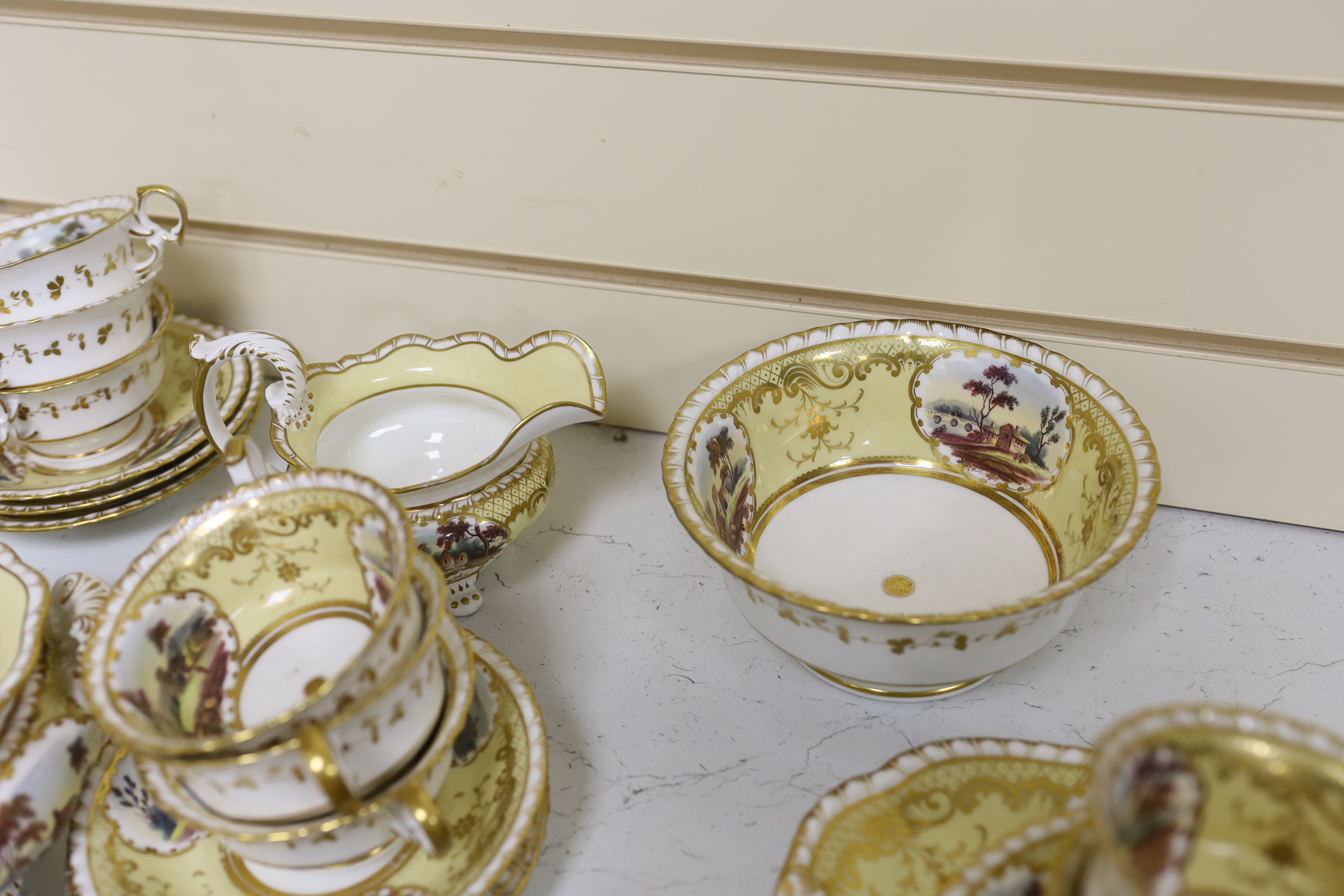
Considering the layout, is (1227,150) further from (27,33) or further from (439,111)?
(27,33)

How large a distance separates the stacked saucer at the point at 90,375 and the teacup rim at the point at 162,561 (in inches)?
11.2

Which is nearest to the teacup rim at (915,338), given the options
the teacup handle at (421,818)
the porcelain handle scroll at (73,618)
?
the teacup handle at (421,818)

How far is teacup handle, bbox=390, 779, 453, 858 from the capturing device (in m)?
0.44

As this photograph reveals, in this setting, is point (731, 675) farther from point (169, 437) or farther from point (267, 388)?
point (169, 437)

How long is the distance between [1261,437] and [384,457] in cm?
70

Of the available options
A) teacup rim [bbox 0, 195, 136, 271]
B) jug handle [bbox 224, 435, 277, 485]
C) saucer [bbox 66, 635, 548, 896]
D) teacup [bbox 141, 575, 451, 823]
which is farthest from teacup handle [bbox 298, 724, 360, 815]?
teacup rim [bbox 0, 195, 136, 271]

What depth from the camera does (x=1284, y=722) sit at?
1.20 feet

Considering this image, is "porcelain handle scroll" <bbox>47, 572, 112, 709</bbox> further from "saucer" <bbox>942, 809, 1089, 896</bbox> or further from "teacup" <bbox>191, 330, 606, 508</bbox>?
"saucer" <bbox>942, 809, 1089, 896</bbox>

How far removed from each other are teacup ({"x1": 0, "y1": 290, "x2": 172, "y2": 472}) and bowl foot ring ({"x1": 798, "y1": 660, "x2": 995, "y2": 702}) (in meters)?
0.61

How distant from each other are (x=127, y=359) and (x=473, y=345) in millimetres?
286

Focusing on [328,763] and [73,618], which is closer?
[328,763]

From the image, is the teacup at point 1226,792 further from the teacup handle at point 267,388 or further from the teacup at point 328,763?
the teacup handle at point 267,388

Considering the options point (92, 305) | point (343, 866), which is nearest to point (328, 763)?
point (343, 866)

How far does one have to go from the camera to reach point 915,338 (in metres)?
0.73
